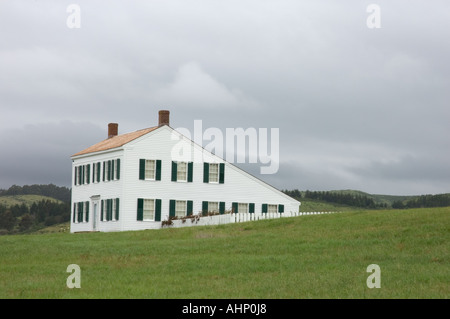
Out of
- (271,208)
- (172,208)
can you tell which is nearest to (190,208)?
(172,208)

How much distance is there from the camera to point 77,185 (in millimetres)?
51812

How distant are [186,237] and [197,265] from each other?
11.4m

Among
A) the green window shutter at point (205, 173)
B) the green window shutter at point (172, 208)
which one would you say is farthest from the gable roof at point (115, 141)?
the green window shutter at point (172, 208)

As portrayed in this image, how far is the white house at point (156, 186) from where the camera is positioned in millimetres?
45375

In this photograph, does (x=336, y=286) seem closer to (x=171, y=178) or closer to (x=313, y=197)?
(x=171, y=178)

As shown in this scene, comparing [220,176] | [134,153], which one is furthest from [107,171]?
[220,176]

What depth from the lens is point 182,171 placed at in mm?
47281

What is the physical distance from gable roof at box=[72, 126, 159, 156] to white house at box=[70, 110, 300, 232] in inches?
4.3

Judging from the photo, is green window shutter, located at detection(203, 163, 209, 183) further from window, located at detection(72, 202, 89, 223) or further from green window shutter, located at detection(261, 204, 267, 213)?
window, located at detection(72, 202, 89, 223)

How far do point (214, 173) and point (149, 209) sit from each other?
5.20 meters

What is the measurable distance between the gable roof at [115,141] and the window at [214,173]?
4268 mm

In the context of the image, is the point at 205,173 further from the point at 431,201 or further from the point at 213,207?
the point at 431,201

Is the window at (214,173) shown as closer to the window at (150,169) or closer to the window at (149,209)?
the window at (150,169)
